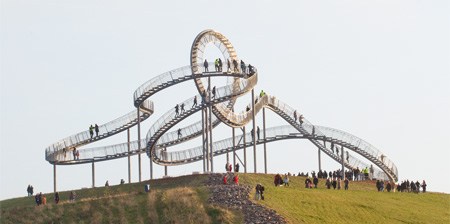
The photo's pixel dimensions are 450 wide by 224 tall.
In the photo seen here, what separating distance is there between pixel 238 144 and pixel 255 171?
630cm

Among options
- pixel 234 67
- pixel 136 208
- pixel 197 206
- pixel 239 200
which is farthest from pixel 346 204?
pixel 234 67

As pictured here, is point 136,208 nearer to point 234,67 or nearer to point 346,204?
point 346,204

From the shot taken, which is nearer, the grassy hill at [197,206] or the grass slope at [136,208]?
the grass slope at [136,208]

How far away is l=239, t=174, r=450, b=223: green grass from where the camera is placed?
63656mm

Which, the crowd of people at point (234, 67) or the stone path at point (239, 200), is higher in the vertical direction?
the crowd of people at point (234, 67)

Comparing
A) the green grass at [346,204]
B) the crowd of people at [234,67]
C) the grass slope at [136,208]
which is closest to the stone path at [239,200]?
the grass slope at [136,208]

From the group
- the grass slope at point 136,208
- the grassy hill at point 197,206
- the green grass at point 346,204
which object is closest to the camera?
the grass slope at point 136,208

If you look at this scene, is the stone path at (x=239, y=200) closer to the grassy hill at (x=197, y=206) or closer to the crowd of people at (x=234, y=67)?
the grassy hill at (x=197, y=206)

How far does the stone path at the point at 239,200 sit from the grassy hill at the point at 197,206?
2.20ft

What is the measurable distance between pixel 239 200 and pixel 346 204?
901 centimetres

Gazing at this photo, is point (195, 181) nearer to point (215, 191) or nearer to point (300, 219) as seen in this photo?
point (215, 191)

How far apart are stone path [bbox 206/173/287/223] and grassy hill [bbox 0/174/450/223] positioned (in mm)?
671

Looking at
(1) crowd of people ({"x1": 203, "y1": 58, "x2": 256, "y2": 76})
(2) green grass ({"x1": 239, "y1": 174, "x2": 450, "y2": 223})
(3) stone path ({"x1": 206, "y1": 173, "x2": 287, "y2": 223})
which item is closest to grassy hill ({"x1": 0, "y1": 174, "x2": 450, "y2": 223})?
(2) green grass ({"x1": 239, "y1": 174, "x2": 450, "y2": 223})

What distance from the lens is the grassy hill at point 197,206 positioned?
204 feet
